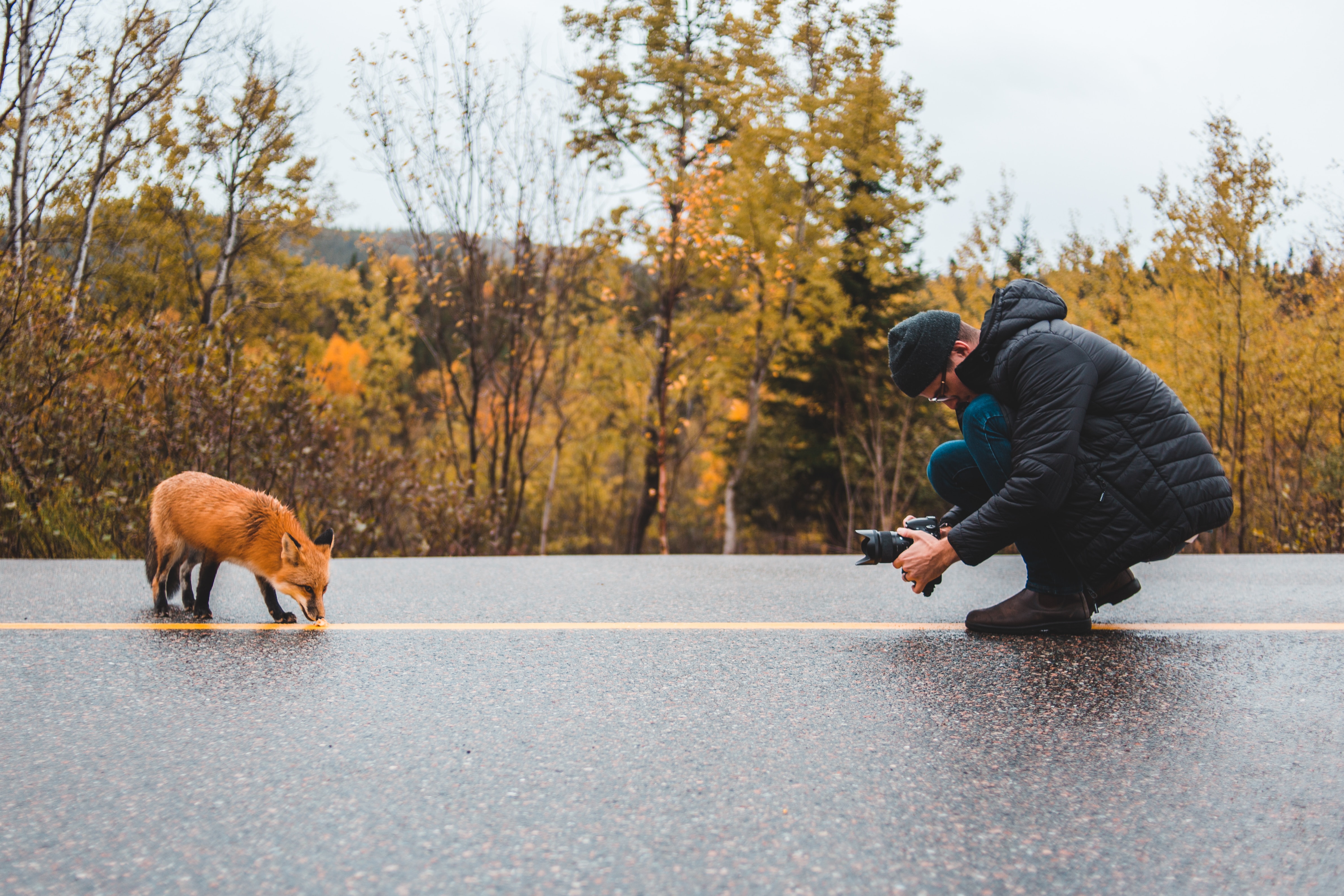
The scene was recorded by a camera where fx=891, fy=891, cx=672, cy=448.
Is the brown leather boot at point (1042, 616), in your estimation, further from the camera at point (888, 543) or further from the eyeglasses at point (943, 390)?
the eyeglasses at point (943, 390)

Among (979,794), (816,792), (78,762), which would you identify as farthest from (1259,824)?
(78,762)

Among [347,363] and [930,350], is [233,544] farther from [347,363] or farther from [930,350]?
[347,363]

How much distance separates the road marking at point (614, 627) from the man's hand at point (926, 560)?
510 mm

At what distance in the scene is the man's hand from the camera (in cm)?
321

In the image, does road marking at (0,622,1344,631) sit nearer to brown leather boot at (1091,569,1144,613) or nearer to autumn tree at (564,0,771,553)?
brown leather boot at (1091,569,1144,613)

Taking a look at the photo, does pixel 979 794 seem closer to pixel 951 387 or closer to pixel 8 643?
pixel 951 387

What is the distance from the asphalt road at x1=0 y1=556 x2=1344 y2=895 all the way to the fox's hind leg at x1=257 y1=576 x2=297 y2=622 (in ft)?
0.78

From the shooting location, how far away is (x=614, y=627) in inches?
150

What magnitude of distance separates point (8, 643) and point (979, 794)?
140 inches

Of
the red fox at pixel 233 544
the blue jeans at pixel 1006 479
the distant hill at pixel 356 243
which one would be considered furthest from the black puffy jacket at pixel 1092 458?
the distant hill at pixel 356 243

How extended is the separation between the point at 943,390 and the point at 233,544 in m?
3.10

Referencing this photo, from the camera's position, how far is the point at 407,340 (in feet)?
162

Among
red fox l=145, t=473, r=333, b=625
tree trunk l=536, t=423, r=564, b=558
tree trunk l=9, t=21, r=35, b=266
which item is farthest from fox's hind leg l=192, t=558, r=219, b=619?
tree trunk l=536, t=423, r=564, b=558

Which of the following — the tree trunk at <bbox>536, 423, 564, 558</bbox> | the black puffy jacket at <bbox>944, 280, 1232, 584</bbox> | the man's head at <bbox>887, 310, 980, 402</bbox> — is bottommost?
the tree trunk at <bbox>536, 423, 564, 558</bbox>
